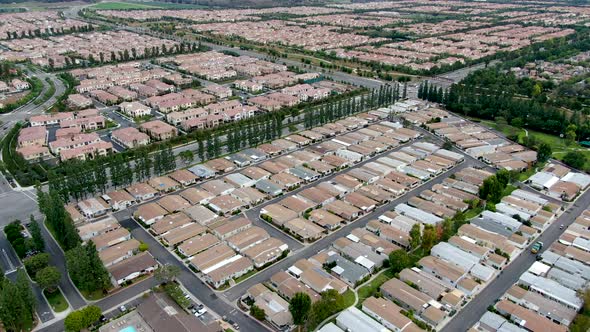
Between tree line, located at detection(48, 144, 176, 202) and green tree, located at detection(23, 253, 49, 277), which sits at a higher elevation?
tree line, located at detection(48, 144, 176, 202)

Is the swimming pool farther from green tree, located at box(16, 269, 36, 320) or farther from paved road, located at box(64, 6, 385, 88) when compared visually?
paved road, located at box(64, 6, 385, 88)

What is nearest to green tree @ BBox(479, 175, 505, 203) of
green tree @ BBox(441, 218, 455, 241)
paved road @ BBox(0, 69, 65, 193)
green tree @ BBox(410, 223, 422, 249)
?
green tree @ BBox(441, 218, 455, 241)

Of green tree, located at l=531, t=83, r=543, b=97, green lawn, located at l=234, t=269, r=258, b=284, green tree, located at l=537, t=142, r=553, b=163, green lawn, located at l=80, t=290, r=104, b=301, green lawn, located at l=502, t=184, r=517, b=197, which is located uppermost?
green tree, located at l=531, t=83, r=543, b=97

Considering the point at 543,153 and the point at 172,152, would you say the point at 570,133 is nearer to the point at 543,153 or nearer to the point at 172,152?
the point at 543,153

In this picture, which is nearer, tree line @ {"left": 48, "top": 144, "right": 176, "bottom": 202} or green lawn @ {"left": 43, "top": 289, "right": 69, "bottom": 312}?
green lawn @ {"left": 43, "top": 289, "right": 69, "bottom": 312}

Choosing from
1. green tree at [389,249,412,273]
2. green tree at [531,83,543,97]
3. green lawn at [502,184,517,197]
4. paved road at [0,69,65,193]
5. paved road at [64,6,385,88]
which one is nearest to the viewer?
green tree at [389,249,412,273]
